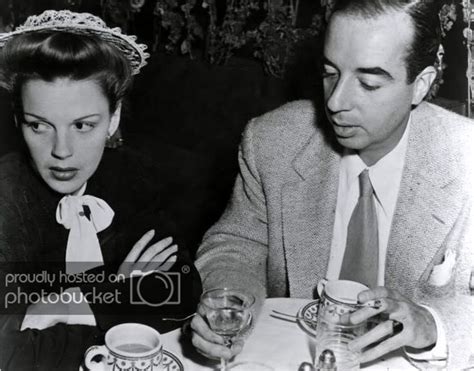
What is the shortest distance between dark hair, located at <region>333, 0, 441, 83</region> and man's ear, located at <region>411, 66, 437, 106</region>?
0.05 feet

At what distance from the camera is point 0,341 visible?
1.18 meters

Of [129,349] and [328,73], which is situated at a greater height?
[328,73]

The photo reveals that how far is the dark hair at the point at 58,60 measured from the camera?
135cm

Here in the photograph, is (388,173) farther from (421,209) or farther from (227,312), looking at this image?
(227,312)

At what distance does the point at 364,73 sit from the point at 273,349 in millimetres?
664

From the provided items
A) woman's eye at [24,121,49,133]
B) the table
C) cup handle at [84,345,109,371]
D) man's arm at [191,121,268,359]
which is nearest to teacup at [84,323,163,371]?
cup handle at [84,345,109,371]

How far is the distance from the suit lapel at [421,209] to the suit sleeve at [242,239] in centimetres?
34

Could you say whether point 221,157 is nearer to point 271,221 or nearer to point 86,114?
point 271,221

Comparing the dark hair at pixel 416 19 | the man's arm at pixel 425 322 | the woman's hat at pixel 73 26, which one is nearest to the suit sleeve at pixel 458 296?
the man's arm at pixel 425 322

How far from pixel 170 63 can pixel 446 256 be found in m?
1.41

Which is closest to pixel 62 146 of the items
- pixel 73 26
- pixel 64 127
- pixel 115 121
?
pixel 64 127

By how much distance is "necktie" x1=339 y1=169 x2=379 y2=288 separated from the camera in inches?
62.7

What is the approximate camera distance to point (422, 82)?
1.55 metres

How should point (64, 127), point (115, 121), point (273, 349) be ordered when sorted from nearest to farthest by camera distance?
point (273, 349) → point (64, 127) → point (115, 121)
